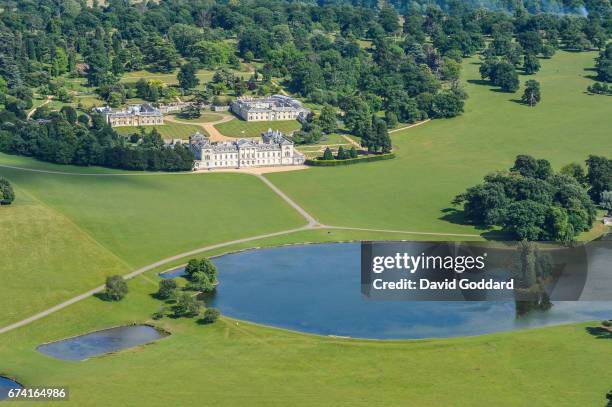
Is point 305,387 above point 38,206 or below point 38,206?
below

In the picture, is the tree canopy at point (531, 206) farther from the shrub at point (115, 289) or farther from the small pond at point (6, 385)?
the small pond at point (6, 385)

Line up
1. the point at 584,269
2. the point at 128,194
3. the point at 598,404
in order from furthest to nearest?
1. the point at 128,194
2. the point at 584,269
3. the point at 598,404

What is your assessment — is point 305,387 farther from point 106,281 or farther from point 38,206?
point 38,206

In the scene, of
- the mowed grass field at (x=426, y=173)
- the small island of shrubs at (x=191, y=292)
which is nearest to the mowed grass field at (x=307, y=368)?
the small island of shrubs at (x=191, y=292)

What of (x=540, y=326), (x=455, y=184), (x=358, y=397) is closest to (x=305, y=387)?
(x=358, y=397)

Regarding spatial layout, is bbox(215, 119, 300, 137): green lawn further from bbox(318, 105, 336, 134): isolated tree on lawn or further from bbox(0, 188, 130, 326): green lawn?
bbox(0, 188, 130, 326): green lawn

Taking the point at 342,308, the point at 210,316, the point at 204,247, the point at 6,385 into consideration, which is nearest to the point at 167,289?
the point at 210,316

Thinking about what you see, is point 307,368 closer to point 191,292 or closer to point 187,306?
point 187,306

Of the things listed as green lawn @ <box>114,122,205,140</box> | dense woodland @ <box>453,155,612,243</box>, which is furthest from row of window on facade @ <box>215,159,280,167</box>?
dense woodland @ <box>453,155,612,243</box>
